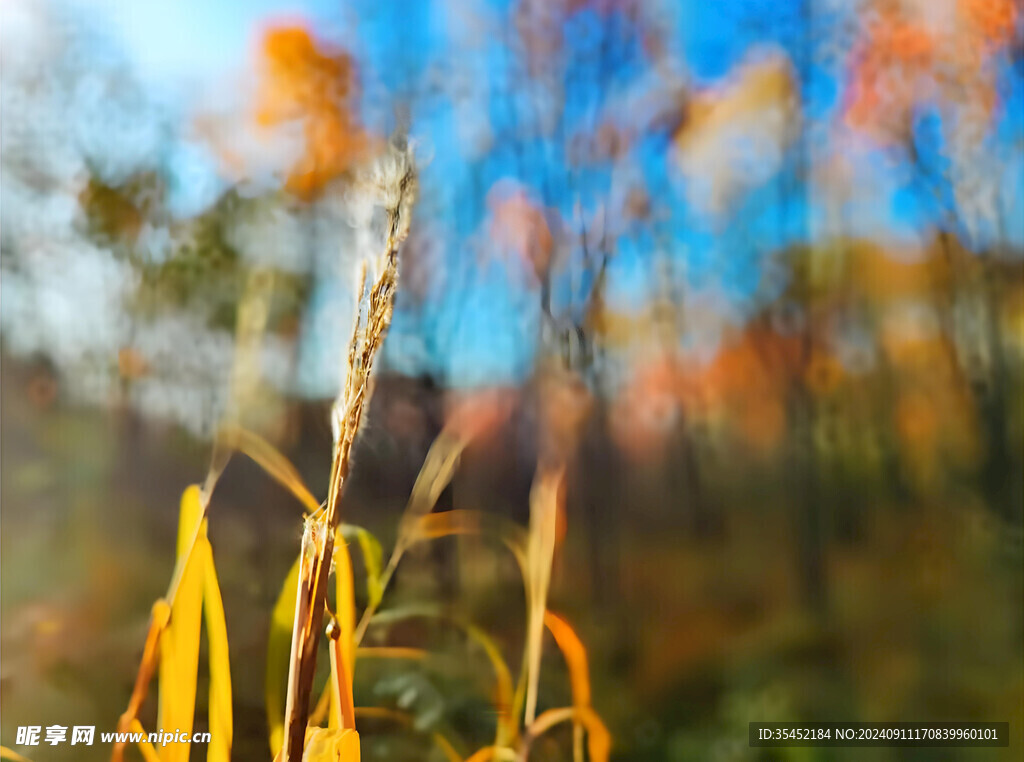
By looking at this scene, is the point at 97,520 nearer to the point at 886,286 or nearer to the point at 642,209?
the point at 642,209

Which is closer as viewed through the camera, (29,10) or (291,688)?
(291,688)

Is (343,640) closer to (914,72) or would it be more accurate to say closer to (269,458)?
(269,458)

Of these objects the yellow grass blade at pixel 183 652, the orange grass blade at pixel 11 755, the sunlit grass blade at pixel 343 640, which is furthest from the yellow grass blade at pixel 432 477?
the orange grass blade at pixel 11 755

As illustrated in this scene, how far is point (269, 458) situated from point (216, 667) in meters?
0.51

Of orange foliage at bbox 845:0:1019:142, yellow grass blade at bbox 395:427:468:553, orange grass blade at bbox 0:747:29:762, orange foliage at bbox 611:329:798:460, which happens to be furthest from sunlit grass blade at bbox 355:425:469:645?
orange foliage at bbox 845:0:1019:142

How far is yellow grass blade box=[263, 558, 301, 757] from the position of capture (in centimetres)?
156

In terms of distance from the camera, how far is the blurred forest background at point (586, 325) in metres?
1.58

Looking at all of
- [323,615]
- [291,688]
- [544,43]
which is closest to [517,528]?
[323,615]

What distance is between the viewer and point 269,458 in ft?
5.25

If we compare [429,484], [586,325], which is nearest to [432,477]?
[429,484]

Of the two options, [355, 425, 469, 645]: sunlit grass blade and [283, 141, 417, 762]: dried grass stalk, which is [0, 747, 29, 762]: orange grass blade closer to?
[283, 141, 417, 762]: dried grass stalk

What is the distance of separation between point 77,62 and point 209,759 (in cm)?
173

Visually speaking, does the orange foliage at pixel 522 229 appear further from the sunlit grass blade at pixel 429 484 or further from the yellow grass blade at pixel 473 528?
the yellow grass blade at pixel 473 528

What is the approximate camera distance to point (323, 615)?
5.11ft
